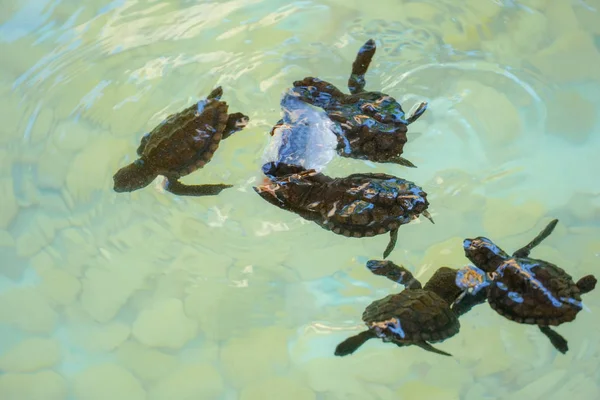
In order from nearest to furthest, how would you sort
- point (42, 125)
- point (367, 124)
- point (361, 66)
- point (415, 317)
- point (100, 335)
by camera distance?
point (415, 317)
point (367, 124)
point (100, 335)
point (361, 66)
point (42, 125)

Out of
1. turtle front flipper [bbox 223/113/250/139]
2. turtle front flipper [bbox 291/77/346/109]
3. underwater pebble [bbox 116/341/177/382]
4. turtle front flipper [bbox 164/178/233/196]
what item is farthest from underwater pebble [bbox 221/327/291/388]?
turtle front flipper [bbox 291/77/346/109]

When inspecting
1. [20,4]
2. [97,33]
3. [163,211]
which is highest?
[20,4]

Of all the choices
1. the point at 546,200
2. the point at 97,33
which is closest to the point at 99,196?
the point at 97,33

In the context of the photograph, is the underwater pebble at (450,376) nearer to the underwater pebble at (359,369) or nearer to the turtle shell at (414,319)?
the underwater pebble at (359,369)

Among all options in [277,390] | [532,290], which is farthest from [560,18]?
[277,390]

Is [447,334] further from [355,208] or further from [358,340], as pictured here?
[355,208]

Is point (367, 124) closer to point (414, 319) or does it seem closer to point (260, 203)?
point (260, 203)
